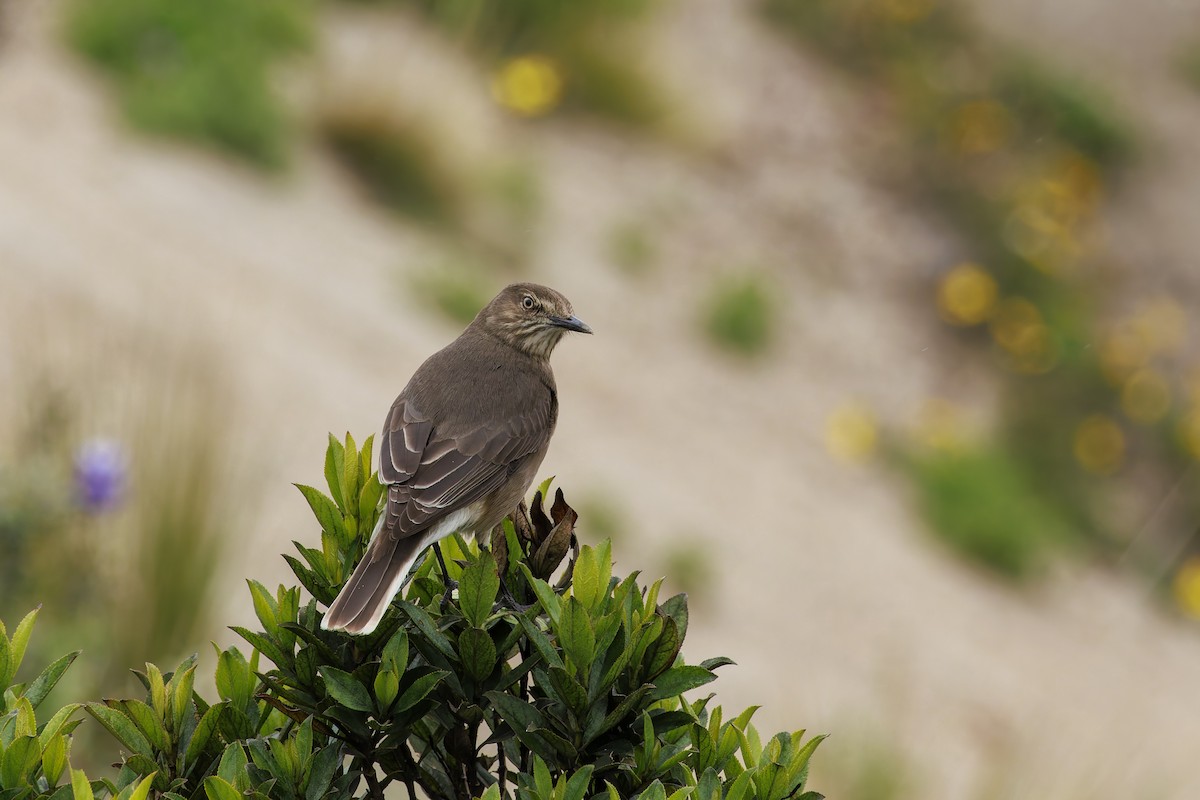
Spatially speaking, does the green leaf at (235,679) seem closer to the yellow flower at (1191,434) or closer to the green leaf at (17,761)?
the green leaf at (17,761)

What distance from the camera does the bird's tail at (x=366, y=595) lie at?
225 centimetres

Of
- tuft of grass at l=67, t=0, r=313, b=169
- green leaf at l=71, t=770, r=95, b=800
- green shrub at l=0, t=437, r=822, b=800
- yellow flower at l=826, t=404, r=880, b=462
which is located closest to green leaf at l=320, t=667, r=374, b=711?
green shrub at l=0, t=437, r=822, b=800

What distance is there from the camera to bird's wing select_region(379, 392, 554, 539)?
348 cm

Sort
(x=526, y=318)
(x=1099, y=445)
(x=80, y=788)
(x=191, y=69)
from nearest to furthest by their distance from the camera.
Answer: (x=80, y=788)
(x=526, y=318)
(x=191, y=69)
(x=1099, y=445)

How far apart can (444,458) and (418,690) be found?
65.5 inches

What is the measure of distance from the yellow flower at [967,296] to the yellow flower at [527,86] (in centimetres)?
453

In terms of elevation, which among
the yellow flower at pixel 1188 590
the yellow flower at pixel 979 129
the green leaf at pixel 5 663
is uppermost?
the yellow flower at pixel 979 129

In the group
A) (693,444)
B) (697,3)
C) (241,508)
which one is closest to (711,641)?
(693,444)

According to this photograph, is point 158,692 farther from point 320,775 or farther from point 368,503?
point 368,503

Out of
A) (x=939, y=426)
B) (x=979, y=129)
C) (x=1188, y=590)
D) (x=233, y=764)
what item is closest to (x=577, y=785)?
(x=233, y=764)

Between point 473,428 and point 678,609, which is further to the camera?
point 473,428

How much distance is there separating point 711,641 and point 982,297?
262 inches

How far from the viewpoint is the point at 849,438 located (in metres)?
11.9

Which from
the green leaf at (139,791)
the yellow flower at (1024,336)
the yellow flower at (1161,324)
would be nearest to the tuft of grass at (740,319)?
the yellow flower at (1024,336)
